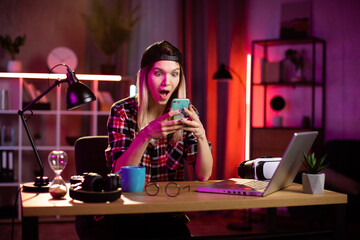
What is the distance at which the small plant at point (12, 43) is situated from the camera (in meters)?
4.46

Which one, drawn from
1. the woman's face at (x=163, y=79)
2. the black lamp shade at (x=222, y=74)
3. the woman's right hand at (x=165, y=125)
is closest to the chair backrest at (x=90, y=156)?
the woman's face at (x=163, y=79)

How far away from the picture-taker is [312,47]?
4715mm

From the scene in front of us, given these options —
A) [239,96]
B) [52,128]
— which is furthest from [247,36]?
[52,128]

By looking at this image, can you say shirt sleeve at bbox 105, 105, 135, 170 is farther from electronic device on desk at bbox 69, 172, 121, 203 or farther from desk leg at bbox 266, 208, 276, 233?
desk leg at bbox 266, 208, 276, 233

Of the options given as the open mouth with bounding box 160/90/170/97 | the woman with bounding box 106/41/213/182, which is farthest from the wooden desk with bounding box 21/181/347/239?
the open mouth with bounding box 160/90/170/97

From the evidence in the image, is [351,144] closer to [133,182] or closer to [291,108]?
[291,108]

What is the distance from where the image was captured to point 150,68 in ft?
6.77

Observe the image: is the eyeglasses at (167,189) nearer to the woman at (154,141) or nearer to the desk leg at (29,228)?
the woman at (154,141)

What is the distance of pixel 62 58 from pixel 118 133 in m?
3.00

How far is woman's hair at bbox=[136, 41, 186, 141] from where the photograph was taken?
6.66ft

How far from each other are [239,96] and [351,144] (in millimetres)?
1336

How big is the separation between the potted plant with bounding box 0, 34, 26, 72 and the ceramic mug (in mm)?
3267

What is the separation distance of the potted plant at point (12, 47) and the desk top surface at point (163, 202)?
3175mm

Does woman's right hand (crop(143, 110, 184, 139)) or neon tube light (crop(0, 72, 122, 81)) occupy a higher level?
neon tube light (crop(0, 72, 122, 81))
